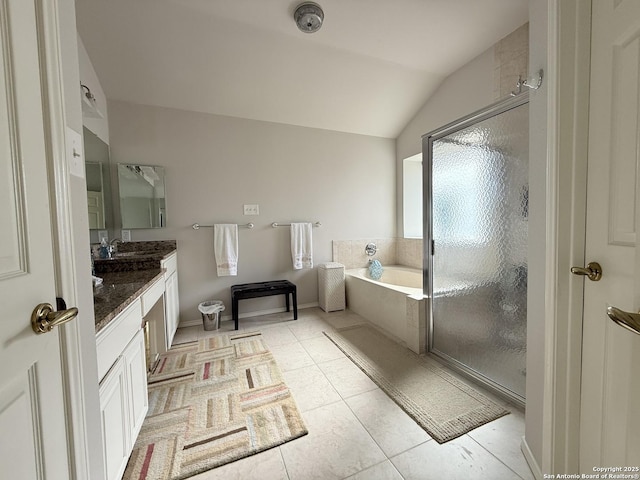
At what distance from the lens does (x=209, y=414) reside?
1496mm

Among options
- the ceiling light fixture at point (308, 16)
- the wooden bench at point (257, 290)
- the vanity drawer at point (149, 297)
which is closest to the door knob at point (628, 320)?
the vanity drawer at point (149, 297)

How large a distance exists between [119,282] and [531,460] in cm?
A: 225

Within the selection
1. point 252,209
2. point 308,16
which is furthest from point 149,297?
point 308,16

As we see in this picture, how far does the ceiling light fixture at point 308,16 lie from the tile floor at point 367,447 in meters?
2.71

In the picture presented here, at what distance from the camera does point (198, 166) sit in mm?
2812

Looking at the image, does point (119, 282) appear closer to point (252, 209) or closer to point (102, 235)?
point (102, 235)

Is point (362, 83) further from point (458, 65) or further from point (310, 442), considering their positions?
point (310, 442)

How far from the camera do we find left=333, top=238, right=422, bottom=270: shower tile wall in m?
3.48

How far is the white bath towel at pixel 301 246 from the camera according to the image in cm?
314

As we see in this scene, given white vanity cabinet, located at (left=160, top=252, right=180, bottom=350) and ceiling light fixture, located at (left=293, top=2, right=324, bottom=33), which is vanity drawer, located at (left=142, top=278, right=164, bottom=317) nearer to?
white vanity cabinet, located at (left=160, top=252, right=180, bottom=350)

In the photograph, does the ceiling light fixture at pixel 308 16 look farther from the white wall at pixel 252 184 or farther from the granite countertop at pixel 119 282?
the granite countertop at pixel 119 282

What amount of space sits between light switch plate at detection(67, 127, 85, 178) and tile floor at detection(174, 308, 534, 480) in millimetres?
1353

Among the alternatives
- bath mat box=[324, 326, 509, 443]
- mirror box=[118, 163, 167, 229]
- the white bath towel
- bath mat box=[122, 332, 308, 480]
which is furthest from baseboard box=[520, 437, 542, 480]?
mirror box=[118, 163, 167, 229]

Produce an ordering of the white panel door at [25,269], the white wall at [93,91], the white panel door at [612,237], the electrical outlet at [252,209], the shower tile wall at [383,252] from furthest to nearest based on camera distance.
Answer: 1. the shower tile wall at [383,252]
2. the electrical outlet at [252,209]
3. the white wall at [93,91]
4. the white panel door at [612,237]
5. the white panel door at [25,269]
